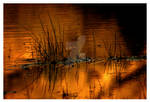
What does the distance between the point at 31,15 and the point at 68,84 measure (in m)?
0.67

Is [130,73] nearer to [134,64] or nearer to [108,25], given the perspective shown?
[134,64]

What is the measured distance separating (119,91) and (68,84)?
0.42 metres

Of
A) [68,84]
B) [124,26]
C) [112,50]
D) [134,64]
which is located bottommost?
[68,84]

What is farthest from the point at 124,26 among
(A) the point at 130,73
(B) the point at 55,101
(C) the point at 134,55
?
(B) the point at 55,101

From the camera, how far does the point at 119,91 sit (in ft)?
6.23

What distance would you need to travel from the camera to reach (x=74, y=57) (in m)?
1.95

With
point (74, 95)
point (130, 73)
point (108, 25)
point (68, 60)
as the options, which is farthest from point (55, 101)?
point (108, 25)

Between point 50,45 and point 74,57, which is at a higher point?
point 50,45

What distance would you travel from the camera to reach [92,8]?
2035 millimetres

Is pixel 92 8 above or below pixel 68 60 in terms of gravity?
above

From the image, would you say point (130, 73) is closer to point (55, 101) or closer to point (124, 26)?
point (124, 26)

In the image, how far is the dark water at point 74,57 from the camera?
1880 millimetres

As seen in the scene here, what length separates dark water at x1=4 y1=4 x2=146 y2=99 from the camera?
6.17 ft

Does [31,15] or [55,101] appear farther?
[31,15]
